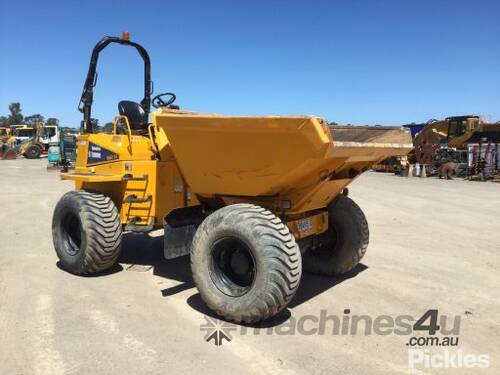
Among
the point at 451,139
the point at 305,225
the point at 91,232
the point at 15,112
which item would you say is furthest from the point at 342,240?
the point at 15,112

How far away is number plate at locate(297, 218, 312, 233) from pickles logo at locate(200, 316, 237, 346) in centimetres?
122

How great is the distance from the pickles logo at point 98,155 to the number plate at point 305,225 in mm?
2415

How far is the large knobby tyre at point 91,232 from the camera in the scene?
5.47 meters

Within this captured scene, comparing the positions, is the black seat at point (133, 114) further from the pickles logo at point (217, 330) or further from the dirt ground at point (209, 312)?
the pickles logo at point (217, 330)

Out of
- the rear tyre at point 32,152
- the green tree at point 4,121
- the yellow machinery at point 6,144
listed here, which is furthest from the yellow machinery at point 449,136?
the green tree at point 4,121

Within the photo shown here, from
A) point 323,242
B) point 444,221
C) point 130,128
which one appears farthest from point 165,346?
point 444,221

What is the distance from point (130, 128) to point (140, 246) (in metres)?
2.06

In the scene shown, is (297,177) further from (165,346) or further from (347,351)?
(165,346)

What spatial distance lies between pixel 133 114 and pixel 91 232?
5.44ft

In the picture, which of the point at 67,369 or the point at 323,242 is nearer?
the point at 67,369

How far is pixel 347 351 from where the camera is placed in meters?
3.80

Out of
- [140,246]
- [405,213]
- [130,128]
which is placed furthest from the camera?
[405,213]

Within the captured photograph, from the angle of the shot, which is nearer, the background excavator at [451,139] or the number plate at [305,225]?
the number plate at [305,225]

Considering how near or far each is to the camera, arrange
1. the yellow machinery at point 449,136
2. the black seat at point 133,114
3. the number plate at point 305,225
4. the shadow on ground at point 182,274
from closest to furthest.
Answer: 1. the shadow on ground at point 182,274
2. the number plate at point 305,225
3. the black seat at point 133,114
4. the yellow machinery at point 449,136
